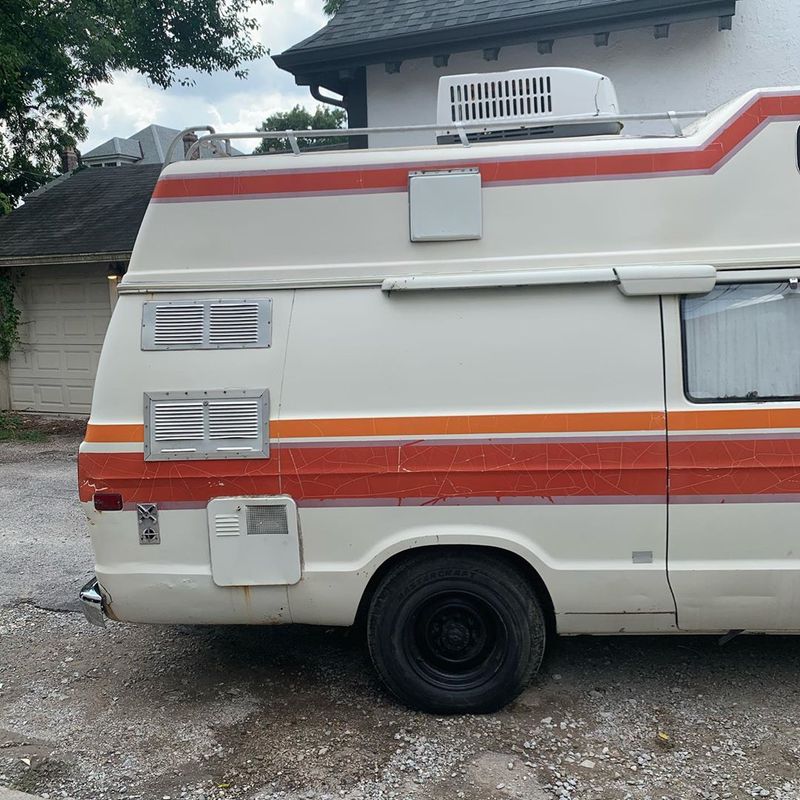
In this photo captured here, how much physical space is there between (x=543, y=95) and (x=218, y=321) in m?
2.53

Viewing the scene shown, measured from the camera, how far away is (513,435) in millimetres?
3455

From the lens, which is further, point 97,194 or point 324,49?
point 97,194

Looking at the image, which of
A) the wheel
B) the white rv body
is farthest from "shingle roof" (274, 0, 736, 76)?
the wheel

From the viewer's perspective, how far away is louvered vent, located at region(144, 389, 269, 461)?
3545 mm

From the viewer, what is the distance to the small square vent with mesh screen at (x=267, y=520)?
3.57 m

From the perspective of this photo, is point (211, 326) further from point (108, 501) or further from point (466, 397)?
point (466, 397)

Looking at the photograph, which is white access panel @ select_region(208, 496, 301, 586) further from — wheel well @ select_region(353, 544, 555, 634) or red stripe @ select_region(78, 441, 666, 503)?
wheel well @ select_region(353, 544, 555, 634)

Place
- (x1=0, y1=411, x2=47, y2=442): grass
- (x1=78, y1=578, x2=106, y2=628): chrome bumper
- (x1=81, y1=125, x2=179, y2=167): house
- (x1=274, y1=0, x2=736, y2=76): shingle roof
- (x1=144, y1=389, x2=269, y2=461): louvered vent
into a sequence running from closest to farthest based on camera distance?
(x1=144, y1=389, x2=269, y2=461): louvered vent
(x1=78, y1=578, x2=106, y2=628): chrome bumper
(x1=274, y1=0, x2=736, y2=76): shingle roof
(x1=0, y1=411, x2=47, y2=442): grass
(x1=81, y1=125, x2=179, y2=167): house

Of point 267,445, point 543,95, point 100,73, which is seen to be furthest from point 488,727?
point 100,73

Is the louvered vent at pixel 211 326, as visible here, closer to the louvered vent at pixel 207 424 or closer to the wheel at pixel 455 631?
the louvered vent at pixel 207 424

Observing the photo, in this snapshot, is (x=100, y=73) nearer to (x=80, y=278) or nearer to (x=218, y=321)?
(x=80, y=278)

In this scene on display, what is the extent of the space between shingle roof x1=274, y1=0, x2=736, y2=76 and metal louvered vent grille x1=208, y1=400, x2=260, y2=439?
643 centimetres

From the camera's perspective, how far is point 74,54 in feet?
43.4

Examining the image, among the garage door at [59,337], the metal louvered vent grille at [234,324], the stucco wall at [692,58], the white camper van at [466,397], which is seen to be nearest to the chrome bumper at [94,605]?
the white camper van at [466,397]
